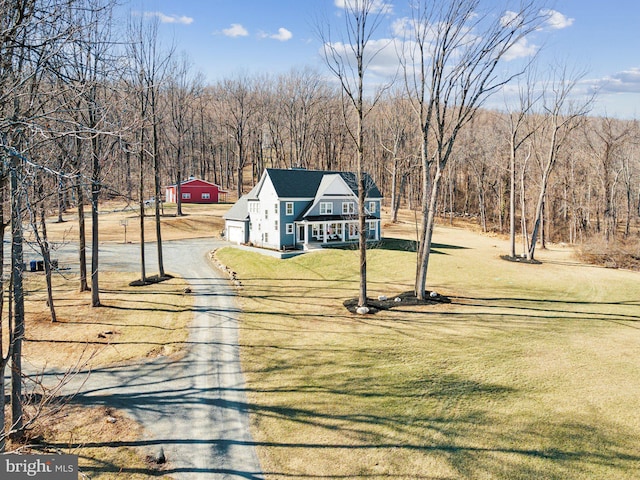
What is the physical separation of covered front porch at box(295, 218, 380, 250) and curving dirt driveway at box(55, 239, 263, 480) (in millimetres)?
16356

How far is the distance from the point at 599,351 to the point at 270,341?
38.9 feet

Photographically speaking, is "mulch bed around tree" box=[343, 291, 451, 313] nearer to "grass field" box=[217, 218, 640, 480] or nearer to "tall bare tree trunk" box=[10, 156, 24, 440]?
"grass field" box=[217, 218, 640, 480]

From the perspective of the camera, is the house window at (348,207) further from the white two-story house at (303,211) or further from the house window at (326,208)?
the house window at (326,208)

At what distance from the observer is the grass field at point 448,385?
8.69m

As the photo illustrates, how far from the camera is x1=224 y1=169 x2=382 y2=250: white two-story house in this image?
34594mm

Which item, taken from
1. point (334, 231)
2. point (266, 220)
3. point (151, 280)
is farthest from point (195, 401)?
point (334, 231)

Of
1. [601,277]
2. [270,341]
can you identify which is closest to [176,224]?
[270,341]

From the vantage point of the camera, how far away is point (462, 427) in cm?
974

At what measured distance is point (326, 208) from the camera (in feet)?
118

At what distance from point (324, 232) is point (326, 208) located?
228cm

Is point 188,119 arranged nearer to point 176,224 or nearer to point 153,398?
point 176,224

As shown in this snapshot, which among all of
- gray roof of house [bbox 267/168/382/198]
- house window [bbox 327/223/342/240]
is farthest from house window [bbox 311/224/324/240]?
gray roof of house [bbox 267/168/382/198]

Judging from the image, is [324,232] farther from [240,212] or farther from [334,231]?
[240,212]

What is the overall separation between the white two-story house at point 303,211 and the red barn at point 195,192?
31.7 metres
